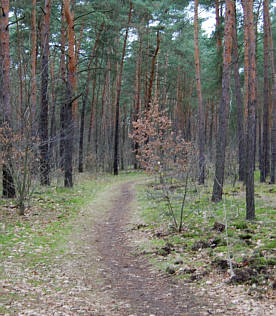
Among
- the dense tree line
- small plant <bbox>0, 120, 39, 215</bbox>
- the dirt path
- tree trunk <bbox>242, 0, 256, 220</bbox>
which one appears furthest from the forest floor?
tree trunk <bbox>242, 0, 256, 220</bbox>

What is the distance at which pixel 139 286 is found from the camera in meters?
5.76

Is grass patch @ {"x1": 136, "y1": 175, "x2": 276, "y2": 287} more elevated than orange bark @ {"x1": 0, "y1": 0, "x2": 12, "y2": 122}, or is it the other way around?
orange bark @ {"x1": 0, "y1": 0, "x2": 12, "y2": 122}

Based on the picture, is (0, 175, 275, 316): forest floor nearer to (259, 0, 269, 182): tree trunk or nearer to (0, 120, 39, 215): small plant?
(0, 120, 39, 215): small plant

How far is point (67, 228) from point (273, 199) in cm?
731

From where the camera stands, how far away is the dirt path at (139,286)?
191 inches

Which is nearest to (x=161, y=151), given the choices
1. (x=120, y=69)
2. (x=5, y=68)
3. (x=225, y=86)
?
(x=225, y=86)

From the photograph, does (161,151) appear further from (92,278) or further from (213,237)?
(92,278)

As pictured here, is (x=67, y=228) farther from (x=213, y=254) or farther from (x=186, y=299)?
(x=186, y=299)

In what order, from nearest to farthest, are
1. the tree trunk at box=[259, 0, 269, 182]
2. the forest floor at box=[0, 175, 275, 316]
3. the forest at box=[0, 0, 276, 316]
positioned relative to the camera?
the forest floor at box=[0, 175, 275, 316] → the forest at box=[0, 0, 276, 316] → the tree trunk at box=[259, 0, 269, 182]

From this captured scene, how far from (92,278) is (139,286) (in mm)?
919

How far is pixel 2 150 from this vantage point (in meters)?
9.71

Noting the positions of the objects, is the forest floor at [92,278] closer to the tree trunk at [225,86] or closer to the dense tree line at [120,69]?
the dense tree line at [120,69]

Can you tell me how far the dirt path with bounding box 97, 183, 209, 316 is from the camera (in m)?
4.85

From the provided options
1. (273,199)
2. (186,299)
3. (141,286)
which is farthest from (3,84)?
(273,199)
